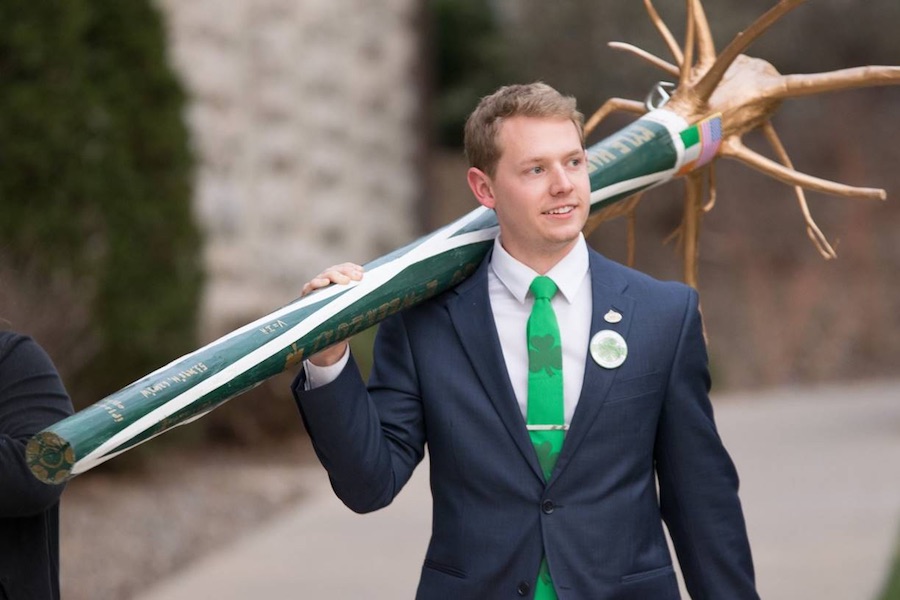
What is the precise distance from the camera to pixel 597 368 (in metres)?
2.53

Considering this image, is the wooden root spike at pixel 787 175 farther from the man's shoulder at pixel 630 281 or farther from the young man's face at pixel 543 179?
the young man's face at pixel 543 179

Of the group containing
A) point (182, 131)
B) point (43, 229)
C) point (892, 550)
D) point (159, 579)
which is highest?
point (182, 131)

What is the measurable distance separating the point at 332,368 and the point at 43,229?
14.6 feet

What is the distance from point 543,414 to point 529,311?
0.20m

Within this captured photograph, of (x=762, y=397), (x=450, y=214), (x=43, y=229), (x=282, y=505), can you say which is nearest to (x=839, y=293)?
(x=762, y=397)

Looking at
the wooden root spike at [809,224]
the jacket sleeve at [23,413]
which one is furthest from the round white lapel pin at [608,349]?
the jacket sleeve at [23,413]

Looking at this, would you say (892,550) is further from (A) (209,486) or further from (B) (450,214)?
(B) (450,214)

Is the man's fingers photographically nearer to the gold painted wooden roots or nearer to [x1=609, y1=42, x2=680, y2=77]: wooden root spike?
the gold painted wooden roots

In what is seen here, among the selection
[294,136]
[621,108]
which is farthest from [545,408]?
→ [294,136]

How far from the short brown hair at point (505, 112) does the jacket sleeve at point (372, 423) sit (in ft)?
1.18

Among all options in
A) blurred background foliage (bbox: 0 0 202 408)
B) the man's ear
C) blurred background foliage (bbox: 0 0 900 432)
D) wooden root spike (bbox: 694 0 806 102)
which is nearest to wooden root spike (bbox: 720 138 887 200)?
wooden root spike (bbox: 694 0 806 102)

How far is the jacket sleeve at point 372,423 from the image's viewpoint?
2.46 meters

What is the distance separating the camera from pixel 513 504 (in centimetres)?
251

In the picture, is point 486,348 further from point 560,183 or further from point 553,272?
point 560,183
